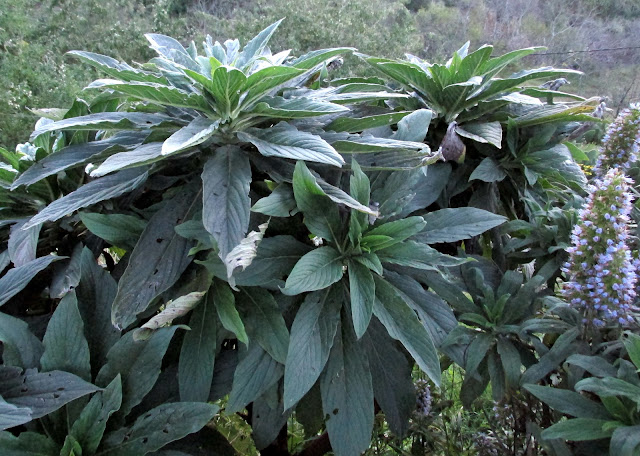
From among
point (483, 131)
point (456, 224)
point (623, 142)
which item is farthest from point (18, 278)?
point (623, 142)

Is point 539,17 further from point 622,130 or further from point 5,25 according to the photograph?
point 622,130

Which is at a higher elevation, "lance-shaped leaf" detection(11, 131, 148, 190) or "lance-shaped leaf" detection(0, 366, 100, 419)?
"lance-shaped leaf" detection(11, 131, 148, 190)

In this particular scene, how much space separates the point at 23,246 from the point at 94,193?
0.24 metres

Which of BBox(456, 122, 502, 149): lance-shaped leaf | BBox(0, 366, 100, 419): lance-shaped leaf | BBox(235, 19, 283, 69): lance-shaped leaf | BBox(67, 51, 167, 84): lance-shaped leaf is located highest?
BBox(67, 51, 167, 84): lance-shaped leaf

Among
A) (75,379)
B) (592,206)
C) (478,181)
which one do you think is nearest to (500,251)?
(478,181)

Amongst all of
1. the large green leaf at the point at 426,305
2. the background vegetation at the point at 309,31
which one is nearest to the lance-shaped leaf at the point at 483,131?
the large green leaf at the point at 426,305

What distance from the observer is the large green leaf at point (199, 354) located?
1187mm

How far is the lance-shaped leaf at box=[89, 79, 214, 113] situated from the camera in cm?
111

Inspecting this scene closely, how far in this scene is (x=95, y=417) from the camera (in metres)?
1.12

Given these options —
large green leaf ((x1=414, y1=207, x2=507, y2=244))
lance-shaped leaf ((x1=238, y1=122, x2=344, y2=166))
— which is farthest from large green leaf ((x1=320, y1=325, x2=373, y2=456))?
lance-shaped leaf ((x1=238, y1=122, x2=344, y2=166))

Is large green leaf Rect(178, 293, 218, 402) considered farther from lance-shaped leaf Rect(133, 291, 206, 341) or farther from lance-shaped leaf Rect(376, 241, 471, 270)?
lance-shaped leaf Rect(376, 241, 471, 270)

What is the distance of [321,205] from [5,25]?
37.8 ft

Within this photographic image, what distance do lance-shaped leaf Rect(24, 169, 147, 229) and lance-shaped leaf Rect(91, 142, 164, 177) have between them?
120 mm

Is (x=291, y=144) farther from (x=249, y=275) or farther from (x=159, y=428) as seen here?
(x=159, y=428)
